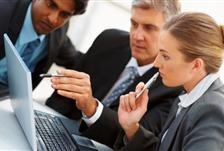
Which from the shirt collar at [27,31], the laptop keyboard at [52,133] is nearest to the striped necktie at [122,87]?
the laptop keyboard at [52,133]

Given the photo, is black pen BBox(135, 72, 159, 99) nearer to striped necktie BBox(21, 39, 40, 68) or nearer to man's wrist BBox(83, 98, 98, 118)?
man's wrist BBox(83, 98, 98, 118)

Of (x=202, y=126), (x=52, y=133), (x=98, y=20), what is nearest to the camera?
(x=202, y=126)

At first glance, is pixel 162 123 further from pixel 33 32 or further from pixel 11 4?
pixel 11 4

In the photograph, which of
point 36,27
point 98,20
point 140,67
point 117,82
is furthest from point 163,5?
point 98,20

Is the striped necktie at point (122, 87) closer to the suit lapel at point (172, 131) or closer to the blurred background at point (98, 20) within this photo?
the suit lapel at point (172, 131)

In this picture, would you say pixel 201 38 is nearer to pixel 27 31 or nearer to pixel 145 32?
pixel 145 32

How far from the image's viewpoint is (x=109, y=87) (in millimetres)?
1581

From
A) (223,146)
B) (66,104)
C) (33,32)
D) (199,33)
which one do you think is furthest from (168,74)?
(33,32)

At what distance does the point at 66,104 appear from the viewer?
1.57 m

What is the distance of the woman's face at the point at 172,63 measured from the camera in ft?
3.50

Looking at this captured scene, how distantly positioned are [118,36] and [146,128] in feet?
1.76

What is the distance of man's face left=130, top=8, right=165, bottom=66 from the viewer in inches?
55.9

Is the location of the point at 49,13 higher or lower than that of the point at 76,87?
higher

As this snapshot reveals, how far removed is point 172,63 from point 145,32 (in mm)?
393
